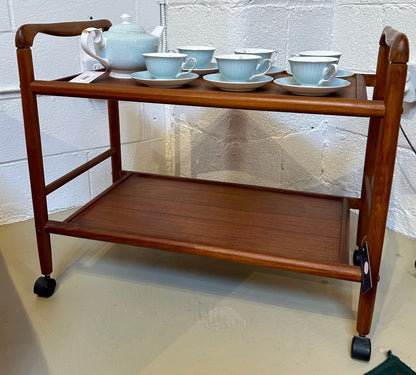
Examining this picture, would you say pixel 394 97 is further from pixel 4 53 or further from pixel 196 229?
pixel 4 53

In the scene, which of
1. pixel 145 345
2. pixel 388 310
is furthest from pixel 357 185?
pixel 145 345

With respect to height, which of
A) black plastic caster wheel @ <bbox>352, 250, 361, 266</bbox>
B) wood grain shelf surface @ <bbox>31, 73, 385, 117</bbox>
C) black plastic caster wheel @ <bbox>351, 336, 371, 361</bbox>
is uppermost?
wood grain shelf surface @ <bbox>31, 73, 385, 117</bbox>

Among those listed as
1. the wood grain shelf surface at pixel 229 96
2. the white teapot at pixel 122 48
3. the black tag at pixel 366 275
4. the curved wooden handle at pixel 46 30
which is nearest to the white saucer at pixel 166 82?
the wood grain shelf surface at pixel 229 96

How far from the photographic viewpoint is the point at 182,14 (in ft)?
5.17

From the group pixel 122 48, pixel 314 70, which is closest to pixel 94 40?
pixel 122 48

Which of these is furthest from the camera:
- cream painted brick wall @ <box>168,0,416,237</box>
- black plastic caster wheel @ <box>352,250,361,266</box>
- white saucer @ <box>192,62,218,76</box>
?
cream painted brick wall @ <box>168,0,416,237</box>

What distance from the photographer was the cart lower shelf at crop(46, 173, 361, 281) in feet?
3.32

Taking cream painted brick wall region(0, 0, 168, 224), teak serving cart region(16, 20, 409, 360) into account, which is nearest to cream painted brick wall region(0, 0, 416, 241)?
cream painted brick wall region(0, 0, 168, 224)

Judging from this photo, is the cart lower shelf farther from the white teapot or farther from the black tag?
the white teapot

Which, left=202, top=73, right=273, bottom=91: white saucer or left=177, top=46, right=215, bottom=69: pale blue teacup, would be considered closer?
left=202, top=73, right=273, bottom=91: white saucer

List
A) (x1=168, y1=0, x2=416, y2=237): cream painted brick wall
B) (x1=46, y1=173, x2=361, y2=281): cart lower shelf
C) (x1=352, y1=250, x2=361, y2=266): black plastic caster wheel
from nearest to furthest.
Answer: (x1=46, y1=173, x2=361, y2=281): cart lower shelf < (x1=352, y1=250, x2=361, y2=266): black plastic caster wheel < (x1=168, y1=0, x2=416, y2=237): cream painted brick wall

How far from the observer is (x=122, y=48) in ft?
3.61

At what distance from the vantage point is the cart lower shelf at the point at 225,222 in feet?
3.32

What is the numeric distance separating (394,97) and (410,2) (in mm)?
660
